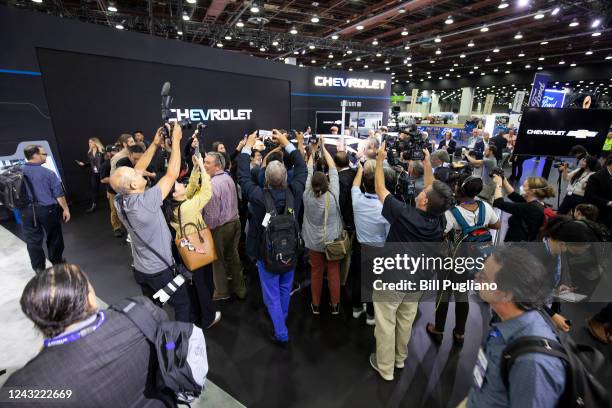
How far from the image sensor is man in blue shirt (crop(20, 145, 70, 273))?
10.8ft

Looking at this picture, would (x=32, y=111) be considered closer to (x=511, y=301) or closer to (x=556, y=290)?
(x=511, y=301)

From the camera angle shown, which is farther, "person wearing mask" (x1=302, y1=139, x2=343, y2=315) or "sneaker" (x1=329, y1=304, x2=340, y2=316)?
"sneaker" (x1=329, y1=304, x2=340, y2=316)

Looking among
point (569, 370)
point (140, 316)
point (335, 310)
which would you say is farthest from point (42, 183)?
point (569, 370)

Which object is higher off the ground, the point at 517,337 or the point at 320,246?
the point at 517,337

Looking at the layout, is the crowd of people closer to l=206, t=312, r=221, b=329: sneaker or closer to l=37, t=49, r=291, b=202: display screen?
l=206, t=312, r=221, b=329: sneaker

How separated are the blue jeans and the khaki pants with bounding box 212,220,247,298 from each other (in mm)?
683

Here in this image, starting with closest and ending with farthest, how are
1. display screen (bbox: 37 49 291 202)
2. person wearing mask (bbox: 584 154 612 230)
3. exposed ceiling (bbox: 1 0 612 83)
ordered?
person wearing mask (bbox: 584 154 612 230), display screen (bbox: 37 49 291 202), exposed ceiling (bbox: 1 0 612 83)

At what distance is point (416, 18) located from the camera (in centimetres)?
992

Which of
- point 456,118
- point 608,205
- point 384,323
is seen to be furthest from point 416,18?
point 456,118

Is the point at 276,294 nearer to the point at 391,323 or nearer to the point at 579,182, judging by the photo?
the point at 391,323

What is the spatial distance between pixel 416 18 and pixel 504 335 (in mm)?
11493

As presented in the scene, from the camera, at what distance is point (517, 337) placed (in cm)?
103

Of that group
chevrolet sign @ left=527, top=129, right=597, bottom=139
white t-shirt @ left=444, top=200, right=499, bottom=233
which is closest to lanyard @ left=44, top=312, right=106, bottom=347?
white t-shirt @ left=444, top=200, right=499, bottom=233

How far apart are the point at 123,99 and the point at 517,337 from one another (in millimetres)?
8260
